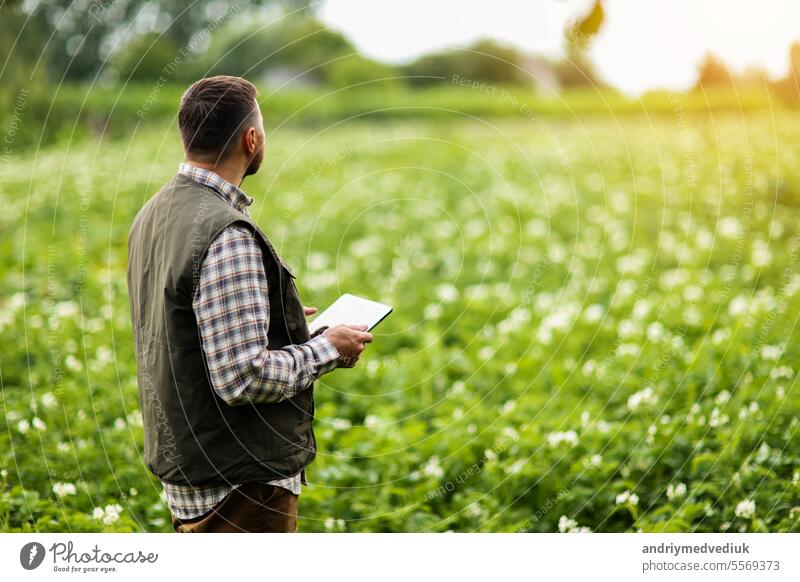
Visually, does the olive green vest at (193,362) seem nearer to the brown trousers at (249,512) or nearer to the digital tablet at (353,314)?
the brown trousers at (249,512)

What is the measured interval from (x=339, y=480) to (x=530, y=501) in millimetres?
883

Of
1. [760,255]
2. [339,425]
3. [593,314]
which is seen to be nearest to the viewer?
[339,425]

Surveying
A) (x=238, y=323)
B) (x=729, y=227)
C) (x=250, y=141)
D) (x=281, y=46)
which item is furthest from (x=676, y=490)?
(x=281, y=46)

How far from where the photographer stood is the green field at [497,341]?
12.2ft

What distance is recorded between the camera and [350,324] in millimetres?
2568

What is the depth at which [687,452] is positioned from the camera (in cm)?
373

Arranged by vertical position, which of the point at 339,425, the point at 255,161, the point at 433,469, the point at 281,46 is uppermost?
the point at 281,46

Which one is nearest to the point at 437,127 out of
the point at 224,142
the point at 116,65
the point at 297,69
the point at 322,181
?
the point at 322,181

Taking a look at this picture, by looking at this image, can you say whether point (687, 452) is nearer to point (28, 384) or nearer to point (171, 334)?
point (171, 334)

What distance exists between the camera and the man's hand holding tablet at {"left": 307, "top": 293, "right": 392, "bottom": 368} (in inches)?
95.6

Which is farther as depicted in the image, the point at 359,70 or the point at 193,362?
the point at 359,70

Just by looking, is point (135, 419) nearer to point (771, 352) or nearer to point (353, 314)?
point (353, 314)
